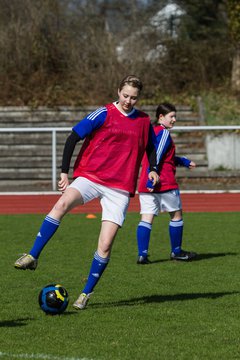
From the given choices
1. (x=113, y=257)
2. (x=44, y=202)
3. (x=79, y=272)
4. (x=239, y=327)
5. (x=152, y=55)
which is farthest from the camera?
(x=152, y=55)

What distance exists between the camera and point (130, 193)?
25.3ft

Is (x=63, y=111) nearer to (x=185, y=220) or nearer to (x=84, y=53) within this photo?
(x=84, y=53)

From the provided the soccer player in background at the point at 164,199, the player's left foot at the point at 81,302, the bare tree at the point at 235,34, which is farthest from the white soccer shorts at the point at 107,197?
the bare tree at the point at 235,34

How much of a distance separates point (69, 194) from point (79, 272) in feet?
8.02

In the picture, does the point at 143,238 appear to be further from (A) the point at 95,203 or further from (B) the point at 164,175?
(A) the point at 95,203

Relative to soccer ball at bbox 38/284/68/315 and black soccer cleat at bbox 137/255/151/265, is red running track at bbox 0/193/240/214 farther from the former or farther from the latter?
soccer ball at bbox 38/284/68/315

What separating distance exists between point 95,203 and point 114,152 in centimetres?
1126

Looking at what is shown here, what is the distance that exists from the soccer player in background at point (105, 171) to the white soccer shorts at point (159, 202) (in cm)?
314

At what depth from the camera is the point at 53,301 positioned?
23.7ft

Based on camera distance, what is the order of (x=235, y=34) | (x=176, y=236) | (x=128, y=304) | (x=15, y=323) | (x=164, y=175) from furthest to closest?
(x=235, y=34), (x=176, y=236), (x=164, y=175), (x=128, y=304), (x=15, y=323)

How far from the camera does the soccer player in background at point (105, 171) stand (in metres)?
7.51

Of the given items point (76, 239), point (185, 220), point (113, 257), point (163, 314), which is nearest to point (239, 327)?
point (163, 314)

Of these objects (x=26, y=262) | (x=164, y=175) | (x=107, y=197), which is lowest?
(x=26, y=262)

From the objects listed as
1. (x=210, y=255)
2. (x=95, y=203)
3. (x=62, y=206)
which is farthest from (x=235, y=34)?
(x=62, y=206)
